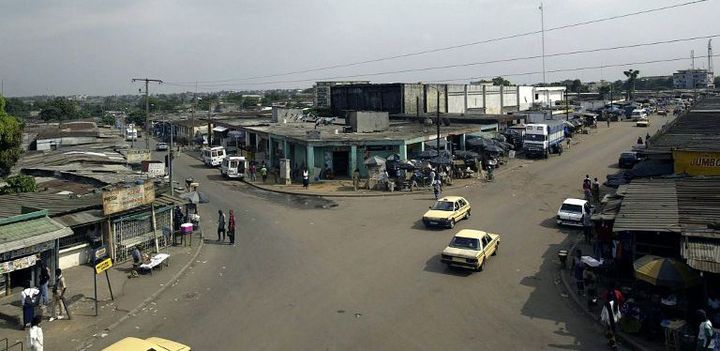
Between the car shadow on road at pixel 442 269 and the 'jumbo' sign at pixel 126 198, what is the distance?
425 inches

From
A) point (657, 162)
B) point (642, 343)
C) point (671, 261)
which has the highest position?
point (657, 162)

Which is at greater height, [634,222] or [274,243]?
[634,222]

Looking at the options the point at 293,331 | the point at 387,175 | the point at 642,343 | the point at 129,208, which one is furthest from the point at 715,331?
the point at 387,175

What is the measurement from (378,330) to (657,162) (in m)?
17.4

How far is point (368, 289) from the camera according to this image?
16.3 metres

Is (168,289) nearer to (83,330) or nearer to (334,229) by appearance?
(83,330)

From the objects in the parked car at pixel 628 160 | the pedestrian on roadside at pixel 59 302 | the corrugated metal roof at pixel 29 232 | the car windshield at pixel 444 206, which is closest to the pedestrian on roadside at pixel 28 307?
the pedestrian on roadside at pixel 59 302

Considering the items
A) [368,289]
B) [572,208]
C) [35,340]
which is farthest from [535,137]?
[35,340]

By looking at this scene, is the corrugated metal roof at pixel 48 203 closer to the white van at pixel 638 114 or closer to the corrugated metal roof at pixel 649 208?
the corrugated metal roof at pixel 649 208

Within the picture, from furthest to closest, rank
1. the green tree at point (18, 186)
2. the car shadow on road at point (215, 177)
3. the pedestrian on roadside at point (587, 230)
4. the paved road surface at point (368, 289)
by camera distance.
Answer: the car shadow on road at point (215, 177) → the green tree at point (18, 186) → the pedestrian on roadside at point (587, 230) → the paved road surface at point (368, 289)

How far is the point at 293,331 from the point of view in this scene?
13.4m

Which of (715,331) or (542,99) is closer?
(715,331)

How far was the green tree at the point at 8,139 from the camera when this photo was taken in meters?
24.7

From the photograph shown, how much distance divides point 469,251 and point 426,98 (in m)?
47.4
